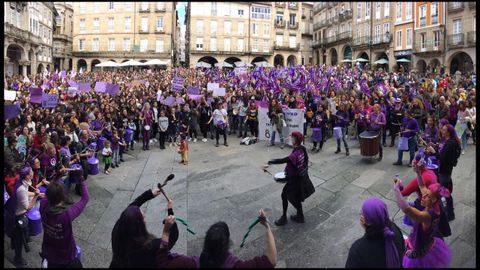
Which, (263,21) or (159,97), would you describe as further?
(263,21)

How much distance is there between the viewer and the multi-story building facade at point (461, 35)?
94.3 feet

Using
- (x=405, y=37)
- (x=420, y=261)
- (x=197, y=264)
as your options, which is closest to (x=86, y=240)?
(x=197, y=264)

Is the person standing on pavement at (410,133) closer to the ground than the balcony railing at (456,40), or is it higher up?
closer to the ground

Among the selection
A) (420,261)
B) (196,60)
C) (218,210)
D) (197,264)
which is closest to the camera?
(197,264)

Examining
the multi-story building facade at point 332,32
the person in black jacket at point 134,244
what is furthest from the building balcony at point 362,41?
the person in black jacket at point 134,244

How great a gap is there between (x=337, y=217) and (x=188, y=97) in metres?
9.23

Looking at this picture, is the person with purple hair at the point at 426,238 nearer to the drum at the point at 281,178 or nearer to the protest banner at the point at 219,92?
the drum at the point at 281,178

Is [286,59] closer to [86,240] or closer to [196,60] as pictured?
[196,60]

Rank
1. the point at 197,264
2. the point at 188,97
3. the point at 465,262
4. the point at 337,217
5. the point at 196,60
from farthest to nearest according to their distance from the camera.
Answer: the point at 196,60, the point at 188,97, the point at 337,217, the point at 465,262, the point at 197,264

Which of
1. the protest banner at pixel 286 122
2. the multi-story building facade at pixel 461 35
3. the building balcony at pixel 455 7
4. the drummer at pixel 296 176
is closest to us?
the drummer at pixel 296 176

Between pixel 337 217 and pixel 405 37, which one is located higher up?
pixel 405 37

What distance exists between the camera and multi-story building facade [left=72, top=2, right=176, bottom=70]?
46062mm

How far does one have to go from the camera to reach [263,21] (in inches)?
1927

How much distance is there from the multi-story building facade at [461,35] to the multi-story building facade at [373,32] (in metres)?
6.65
